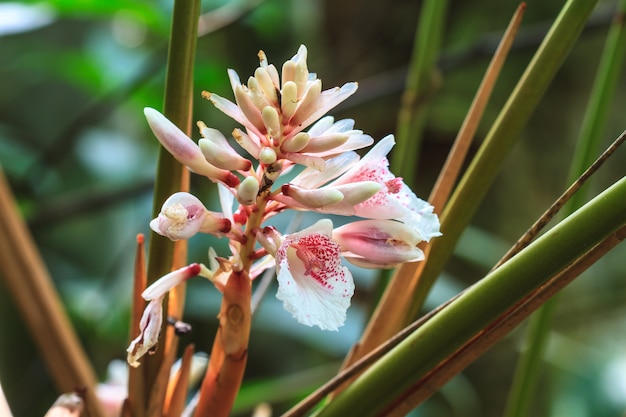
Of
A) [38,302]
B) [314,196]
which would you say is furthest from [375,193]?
→ [38,302]

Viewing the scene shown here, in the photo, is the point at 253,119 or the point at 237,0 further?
the point at 237,0

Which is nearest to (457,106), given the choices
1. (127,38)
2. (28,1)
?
(127,38)

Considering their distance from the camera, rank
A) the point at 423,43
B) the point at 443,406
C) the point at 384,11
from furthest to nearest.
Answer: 1. the point at 384,11
2. the point at 443,406
3. the point at 423,43

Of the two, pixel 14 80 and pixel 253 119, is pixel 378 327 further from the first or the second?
pixel 14 80

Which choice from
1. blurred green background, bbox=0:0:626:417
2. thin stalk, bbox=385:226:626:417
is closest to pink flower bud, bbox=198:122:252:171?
thin stalk, bbox=385:226:626:417

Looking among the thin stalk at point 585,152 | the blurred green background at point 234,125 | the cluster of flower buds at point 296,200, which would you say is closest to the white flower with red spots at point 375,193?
the cluster of flower buds at point 296,200

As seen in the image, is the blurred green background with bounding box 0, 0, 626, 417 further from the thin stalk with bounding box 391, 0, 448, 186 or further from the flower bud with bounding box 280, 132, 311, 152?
the flower bud with bounding box 280, 132, 311, 152

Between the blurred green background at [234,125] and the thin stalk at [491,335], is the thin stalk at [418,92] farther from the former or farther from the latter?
the blurred green background at [234,125]

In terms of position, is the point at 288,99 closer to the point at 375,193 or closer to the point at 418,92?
the point at 375,193
